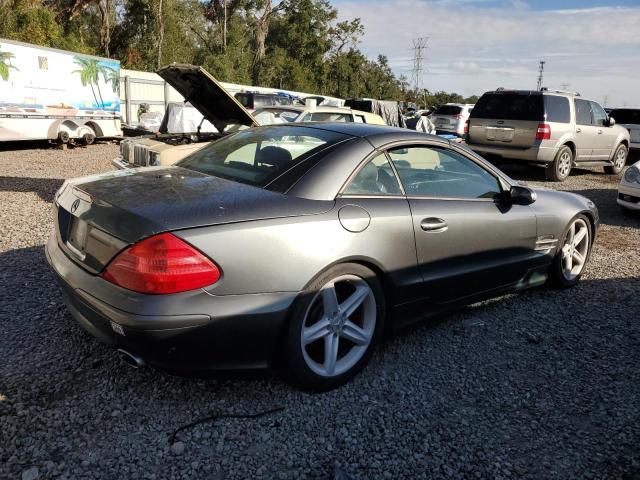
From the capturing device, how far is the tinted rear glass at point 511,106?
37.0 ft

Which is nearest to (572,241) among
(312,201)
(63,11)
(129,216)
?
(312,201)

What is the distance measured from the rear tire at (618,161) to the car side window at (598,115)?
4.07 feet

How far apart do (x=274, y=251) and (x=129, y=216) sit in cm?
72

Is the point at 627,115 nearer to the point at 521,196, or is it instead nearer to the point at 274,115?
the point at 274,115

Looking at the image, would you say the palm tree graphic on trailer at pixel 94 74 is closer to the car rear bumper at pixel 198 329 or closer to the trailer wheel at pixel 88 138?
the trailer wheel at pixel 88 138

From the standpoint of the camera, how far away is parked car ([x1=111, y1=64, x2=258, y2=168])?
22.3ft

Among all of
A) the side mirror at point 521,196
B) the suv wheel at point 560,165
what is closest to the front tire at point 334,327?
the side mirror at point 521,196

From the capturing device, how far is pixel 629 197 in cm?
824

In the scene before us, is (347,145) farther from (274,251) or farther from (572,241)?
(572,241)

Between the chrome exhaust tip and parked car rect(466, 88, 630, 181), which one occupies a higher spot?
parked car rect(466, 88, 630, 181)

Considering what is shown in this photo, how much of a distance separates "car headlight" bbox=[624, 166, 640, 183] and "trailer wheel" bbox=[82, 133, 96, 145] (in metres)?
13.4

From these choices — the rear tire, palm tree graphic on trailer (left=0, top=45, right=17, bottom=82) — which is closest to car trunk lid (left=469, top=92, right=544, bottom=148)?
the rear tire

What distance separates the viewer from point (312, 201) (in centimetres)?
288

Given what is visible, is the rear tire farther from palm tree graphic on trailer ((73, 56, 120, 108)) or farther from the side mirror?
palm tree graphic on trailer ((73, 56, 120, 108))
